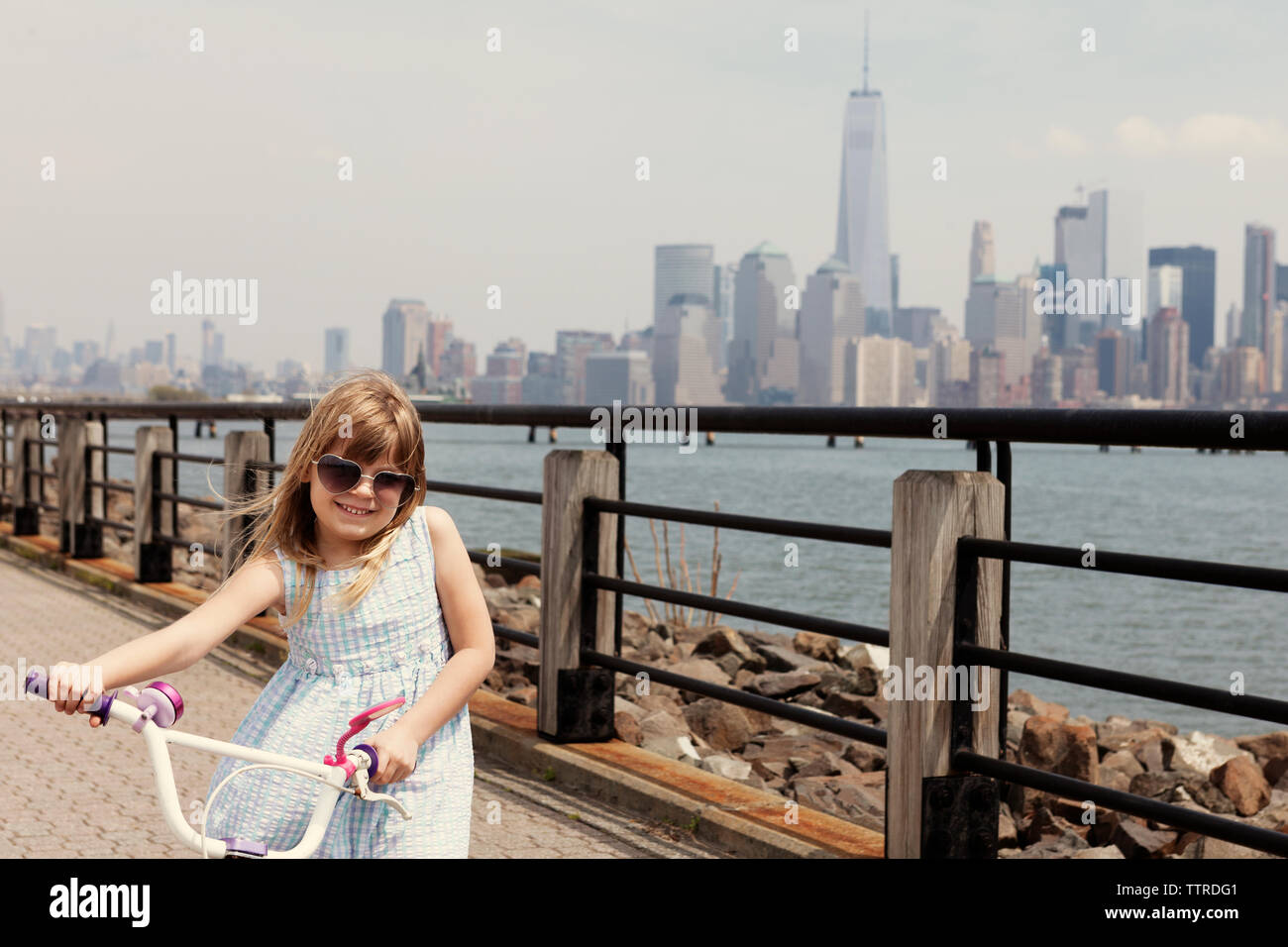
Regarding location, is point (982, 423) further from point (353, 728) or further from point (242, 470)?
point (242, 470)

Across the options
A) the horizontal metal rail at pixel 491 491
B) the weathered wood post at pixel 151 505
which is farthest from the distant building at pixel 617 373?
the horizontal metal rail at pixel 491 491

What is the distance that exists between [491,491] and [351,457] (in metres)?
3.62

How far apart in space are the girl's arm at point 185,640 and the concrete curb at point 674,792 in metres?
2.04

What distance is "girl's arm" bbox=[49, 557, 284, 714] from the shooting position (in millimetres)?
2061

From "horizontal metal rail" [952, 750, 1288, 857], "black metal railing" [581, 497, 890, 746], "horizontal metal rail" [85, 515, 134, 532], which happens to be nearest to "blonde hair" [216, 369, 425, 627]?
"black metal railing" [581, 497, 890, 746]

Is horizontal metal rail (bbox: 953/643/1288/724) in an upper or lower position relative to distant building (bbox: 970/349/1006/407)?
lower

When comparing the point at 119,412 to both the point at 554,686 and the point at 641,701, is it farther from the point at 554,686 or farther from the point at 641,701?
the point at 554,686

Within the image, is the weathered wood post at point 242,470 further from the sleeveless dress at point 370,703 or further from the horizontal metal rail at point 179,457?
the sleeveless dress at point 370,703

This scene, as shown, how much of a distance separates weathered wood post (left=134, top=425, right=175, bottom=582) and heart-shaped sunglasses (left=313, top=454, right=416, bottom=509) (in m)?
8.55

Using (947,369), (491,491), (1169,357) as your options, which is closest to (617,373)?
(947,369)

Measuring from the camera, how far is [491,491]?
20.3 ft

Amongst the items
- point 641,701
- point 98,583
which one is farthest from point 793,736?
point 98,583

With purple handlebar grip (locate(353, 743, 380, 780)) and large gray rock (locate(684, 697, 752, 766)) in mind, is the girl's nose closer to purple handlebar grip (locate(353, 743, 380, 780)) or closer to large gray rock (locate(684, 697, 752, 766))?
purple handlebar grip (locate(353, 743, 380, 780))
